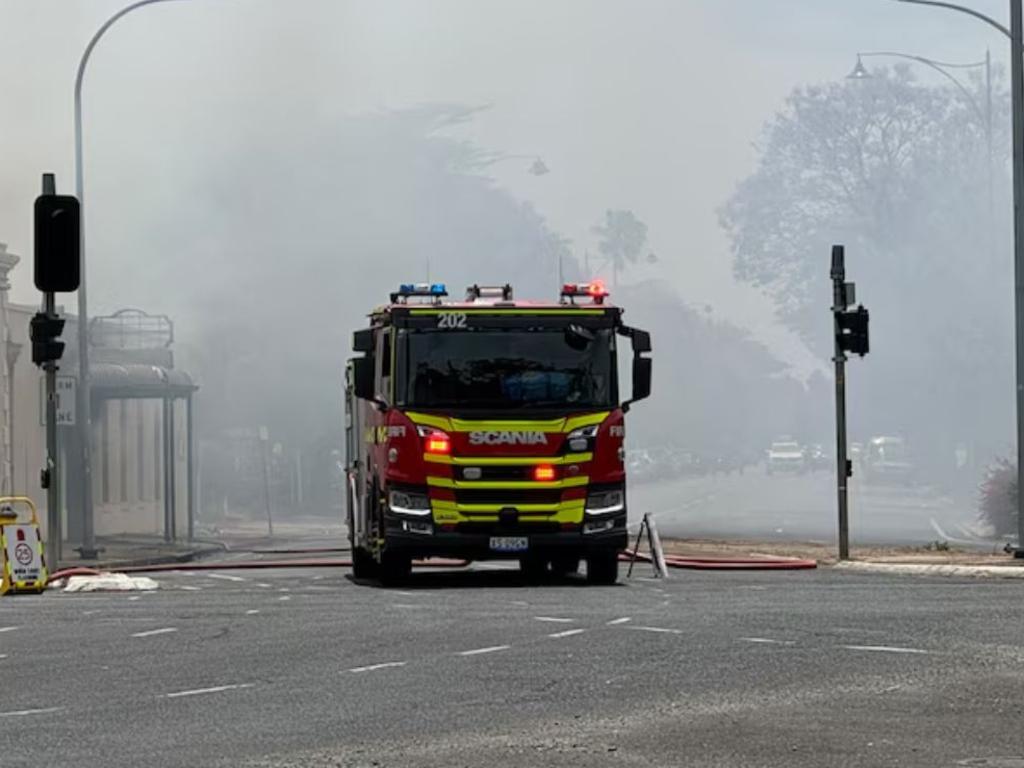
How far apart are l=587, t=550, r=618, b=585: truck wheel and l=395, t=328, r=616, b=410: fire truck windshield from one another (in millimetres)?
1651

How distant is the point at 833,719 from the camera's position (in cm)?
1301

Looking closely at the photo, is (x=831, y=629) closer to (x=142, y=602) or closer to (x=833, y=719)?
(x=833, y=719)

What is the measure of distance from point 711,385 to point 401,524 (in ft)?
411

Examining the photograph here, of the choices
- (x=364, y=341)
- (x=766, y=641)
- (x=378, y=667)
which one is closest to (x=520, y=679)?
(x=378, y=667)

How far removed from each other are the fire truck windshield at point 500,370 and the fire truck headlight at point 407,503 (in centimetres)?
90

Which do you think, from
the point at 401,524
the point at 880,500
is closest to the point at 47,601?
the point at 401,524

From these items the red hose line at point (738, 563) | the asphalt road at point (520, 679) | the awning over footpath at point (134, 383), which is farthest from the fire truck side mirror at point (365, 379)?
the awning over footpath at point (134, 383)

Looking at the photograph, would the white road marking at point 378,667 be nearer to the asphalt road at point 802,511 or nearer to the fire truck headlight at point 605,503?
the fire truck headlight at point 605,503

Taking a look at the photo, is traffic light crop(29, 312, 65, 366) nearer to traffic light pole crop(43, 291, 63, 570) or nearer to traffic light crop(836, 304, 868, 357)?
traffic light pole crop(43, 291, 63, 570)

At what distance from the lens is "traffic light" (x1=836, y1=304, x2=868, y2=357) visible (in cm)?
3177

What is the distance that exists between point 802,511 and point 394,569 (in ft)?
148

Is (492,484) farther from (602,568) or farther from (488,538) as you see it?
(602,568)

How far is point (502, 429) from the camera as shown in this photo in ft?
82.5

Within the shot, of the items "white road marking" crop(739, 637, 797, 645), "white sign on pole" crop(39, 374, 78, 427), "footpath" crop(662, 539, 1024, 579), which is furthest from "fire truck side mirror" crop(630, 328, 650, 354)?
"white sign on pole" crop(39, 374, 78, 427)
